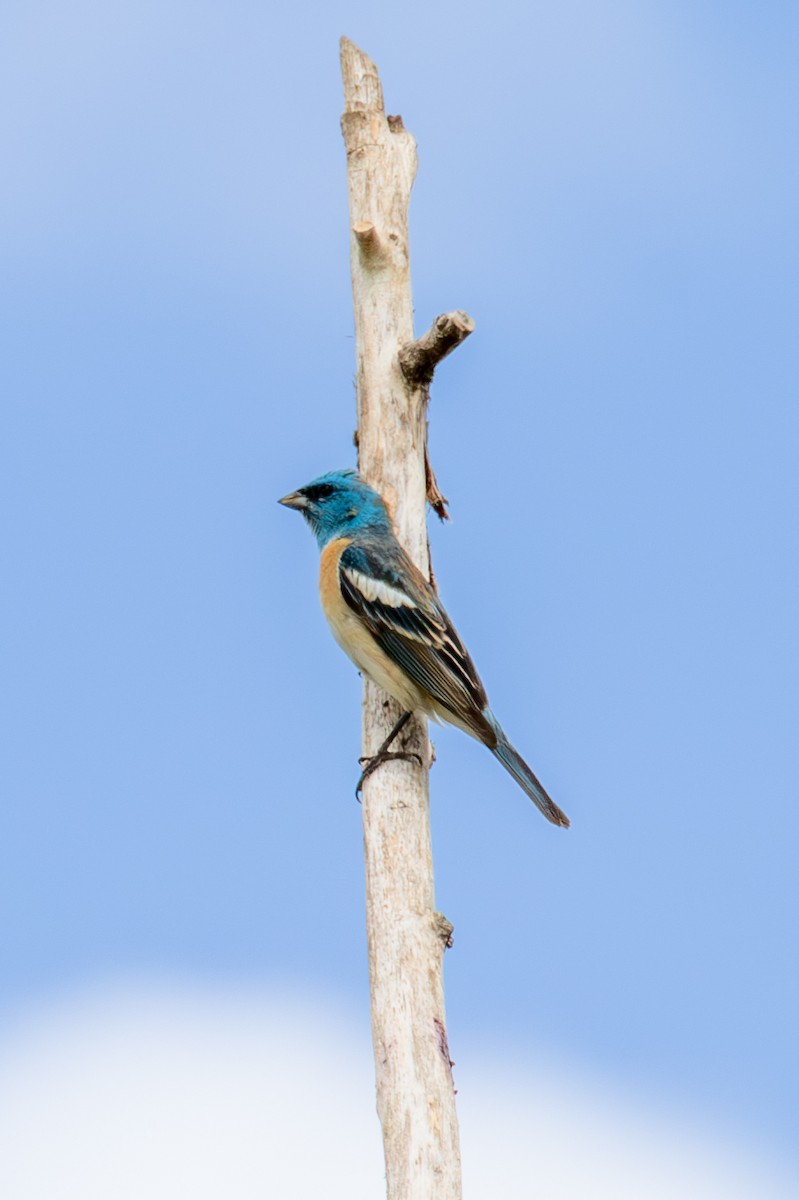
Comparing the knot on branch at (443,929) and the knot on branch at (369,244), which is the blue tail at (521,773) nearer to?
the knot on branch at (443,929)

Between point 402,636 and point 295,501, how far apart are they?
141 centimetres

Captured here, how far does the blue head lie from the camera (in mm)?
7996

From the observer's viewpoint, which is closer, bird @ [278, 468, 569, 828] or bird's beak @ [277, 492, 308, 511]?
bird @ [278, 468, 569, 828]

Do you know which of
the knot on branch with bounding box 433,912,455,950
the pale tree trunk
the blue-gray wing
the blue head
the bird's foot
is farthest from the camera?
the blue head

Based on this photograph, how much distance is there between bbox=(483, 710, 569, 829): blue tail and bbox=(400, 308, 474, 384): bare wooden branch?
1860 millimetres

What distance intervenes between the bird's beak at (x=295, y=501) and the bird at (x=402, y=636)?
60 cm

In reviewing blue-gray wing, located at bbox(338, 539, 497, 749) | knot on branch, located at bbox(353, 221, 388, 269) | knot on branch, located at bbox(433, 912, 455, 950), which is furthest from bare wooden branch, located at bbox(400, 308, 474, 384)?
knot on branch, located at bbox(433, 912, 455, 950)

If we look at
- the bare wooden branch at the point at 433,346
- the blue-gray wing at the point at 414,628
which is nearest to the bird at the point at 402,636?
the blue-gray wing at the point at 414,628

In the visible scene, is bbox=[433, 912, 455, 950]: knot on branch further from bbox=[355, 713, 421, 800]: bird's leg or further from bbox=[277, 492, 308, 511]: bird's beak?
bbox=[277, 492, 308, 511]: bird's beak

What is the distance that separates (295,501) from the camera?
8.86 m

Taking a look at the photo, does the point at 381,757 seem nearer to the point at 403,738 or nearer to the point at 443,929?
the point at 403,738

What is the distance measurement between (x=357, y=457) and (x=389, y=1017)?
329 cm

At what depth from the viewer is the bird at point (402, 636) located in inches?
306

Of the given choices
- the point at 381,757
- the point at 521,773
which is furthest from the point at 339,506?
the point at 521,773
